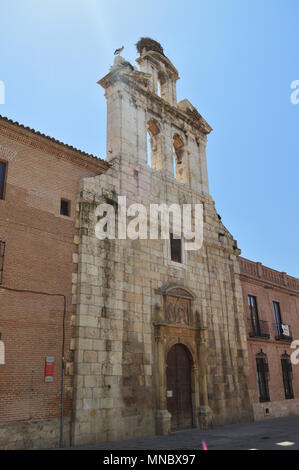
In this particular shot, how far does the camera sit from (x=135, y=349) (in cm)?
1244

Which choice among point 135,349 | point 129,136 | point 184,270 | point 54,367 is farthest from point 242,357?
point 129,136

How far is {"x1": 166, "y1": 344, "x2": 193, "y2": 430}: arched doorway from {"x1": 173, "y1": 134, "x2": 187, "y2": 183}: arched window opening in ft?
24.5

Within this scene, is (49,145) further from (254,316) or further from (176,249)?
(254,316)

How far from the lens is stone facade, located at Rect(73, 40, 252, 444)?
11391 millimetres

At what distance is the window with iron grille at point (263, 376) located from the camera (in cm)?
1848

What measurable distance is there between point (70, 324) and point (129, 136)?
7491 mm

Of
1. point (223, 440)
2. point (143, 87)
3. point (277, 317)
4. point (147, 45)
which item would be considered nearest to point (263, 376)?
point (277, 317)

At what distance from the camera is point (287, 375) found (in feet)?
67.6

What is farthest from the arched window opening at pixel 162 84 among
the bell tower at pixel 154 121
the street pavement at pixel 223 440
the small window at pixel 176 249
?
the street pavement at pixel 223 440

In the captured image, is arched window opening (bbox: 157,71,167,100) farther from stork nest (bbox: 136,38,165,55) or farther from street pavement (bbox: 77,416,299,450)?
street pavement (bbox: 77,416,299,450)

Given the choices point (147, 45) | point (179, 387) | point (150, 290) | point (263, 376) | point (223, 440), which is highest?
point (147, 45)

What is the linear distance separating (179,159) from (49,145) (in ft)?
24.6

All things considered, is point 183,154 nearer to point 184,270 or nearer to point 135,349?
point 184,270

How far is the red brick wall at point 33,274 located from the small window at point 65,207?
13 cm
